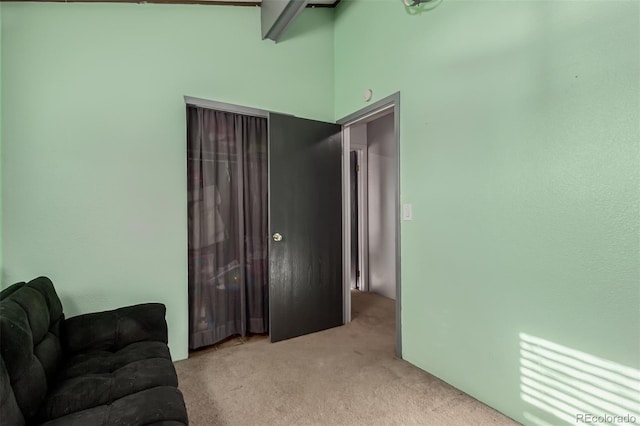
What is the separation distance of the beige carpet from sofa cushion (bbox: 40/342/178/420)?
1.38 ft

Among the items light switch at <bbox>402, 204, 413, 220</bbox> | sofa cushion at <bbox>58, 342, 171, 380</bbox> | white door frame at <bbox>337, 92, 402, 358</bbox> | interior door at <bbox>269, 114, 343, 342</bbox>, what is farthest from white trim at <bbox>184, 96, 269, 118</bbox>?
sofa cushion at <bbox>58, 342, 171, 380</bbox>

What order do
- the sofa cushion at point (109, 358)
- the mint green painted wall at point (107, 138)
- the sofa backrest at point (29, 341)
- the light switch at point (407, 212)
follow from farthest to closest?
the light switch at point (407, 212)
the mint green painted wall at point (107, 138)
the sofa cushion at point (109, 358)
the sofa backrest at point (29, 341)

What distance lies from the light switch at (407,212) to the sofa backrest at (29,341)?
225 cm

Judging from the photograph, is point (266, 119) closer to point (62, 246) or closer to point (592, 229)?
point (62, 246)

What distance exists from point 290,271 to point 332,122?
1.58 metres

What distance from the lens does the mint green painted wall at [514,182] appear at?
4.39ft

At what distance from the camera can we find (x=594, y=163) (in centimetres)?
139

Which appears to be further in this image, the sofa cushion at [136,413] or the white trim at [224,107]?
the white trim at [224,107]

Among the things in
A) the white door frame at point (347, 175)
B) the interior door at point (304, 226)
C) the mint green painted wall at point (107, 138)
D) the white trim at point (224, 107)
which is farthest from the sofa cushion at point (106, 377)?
the white trim at point (224, 107)

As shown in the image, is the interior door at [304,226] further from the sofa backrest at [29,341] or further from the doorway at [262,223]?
the sofa backrest at [29,341]

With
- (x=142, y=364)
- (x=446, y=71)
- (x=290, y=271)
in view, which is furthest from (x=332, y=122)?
(x=142, y=364)

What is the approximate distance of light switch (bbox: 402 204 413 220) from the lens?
2341 millimetres

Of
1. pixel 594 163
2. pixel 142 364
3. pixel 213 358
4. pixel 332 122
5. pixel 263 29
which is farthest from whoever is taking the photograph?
pixel 332 122

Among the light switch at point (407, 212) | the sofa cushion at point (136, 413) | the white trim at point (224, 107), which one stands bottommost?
the sofa cushion at point (136, 413)
